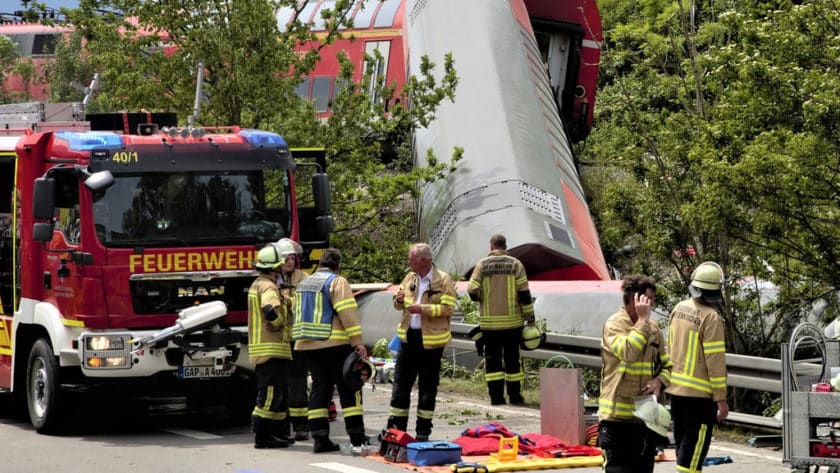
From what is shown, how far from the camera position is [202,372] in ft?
42.0

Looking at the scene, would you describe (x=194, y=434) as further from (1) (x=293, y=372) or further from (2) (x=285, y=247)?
(2) (x=285, y=247)

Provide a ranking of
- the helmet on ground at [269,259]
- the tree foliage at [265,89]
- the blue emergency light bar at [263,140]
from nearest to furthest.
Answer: the helmet on ground at [269,259]
the blue emergency light bar at [263,140]
the tree foliage at [265,89]

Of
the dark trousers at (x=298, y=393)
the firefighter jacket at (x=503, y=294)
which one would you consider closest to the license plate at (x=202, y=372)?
the dark trousers at (x=298, y=393)

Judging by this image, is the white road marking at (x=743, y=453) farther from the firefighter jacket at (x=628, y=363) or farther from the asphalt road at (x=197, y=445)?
the firefighter jacket at (x=628, y=363)

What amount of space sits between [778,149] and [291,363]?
521 centimetres

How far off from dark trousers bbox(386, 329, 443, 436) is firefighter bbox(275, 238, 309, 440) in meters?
0.78

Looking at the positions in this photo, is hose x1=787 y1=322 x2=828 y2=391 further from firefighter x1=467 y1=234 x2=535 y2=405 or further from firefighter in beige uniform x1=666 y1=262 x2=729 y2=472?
firefighter x1=467 y1=234 x2=535 y2=405

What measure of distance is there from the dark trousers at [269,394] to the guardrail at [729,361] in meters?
3.39

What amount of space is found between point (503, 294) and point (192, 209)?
3.19 m

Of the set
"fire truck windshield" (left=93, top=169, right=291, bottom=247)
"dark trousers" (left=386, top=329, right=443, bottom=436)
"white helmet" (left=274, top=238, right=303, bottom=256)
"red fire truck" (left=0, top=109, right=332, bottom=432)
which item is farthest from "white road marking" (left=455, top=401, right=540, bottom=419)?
"white helmet" (left=274, top=238, right=303, bottom=256)

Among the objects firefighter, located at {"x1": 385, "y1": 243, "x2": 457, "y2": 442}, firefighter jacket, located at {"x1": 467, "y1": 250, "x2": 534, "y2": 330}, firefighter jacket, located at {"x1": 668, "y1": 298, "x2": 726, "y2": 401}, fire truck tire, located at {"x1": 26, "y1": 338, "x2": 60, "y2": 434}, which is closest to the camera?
firefighter jacket, located at {"x1": 668, "y1": 298, "x2": 726, "y2": 401}

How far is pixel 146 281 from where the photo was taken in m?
12.8

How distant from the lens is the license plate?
41.9 ft

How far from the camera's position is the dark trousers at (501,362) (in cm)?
1438
